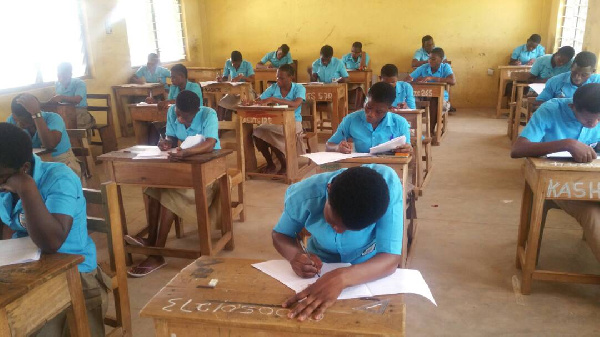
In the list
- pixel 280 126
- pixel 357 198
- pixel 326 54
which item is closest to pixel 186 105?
pixel 280 126

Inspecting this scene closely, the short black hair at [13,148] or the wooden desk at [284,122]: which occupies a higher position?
the short black hair at [13,148]

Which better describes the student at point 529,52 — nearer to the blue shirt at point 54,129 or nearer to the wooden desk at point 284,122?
the wooden desk at point 284,122

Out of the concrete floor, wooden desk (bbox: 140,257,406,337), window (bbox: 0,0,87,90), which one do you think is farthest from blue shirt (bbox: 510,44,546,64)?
wooden desk (bbox: 140,257,406,337)

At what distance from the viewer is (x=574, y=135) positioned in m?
2.79

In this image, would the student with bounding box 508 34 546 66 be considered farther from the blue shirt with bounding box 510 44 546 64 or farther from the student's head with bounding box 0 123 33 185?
the student's head with bounding box 0 123 33 185

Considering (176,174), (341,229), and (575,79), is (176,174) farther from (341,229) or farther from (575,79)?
(575,79)

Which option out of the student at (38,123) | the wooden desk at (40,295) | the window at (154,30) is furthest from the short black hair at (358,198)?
the window at (154,30)

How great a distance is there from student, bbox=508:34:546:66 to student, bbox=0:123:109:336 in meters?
8.52

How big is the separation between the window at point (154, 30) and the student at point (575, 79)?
267 inches

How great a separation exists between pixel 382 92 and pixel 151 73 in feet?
20.1

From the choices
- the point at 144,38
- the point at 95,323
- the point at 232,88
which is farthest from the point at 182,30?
the point at 95,323

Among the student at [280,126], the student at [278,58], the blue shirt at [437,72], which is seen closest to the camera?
the student at [280,126]

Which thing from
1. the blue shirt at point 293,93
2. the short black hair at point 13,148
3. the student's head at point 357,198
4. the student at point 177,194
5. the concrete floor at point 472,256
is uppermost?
the short black hair at point 13,148

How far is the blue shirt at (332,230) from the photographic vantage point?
1489mm
